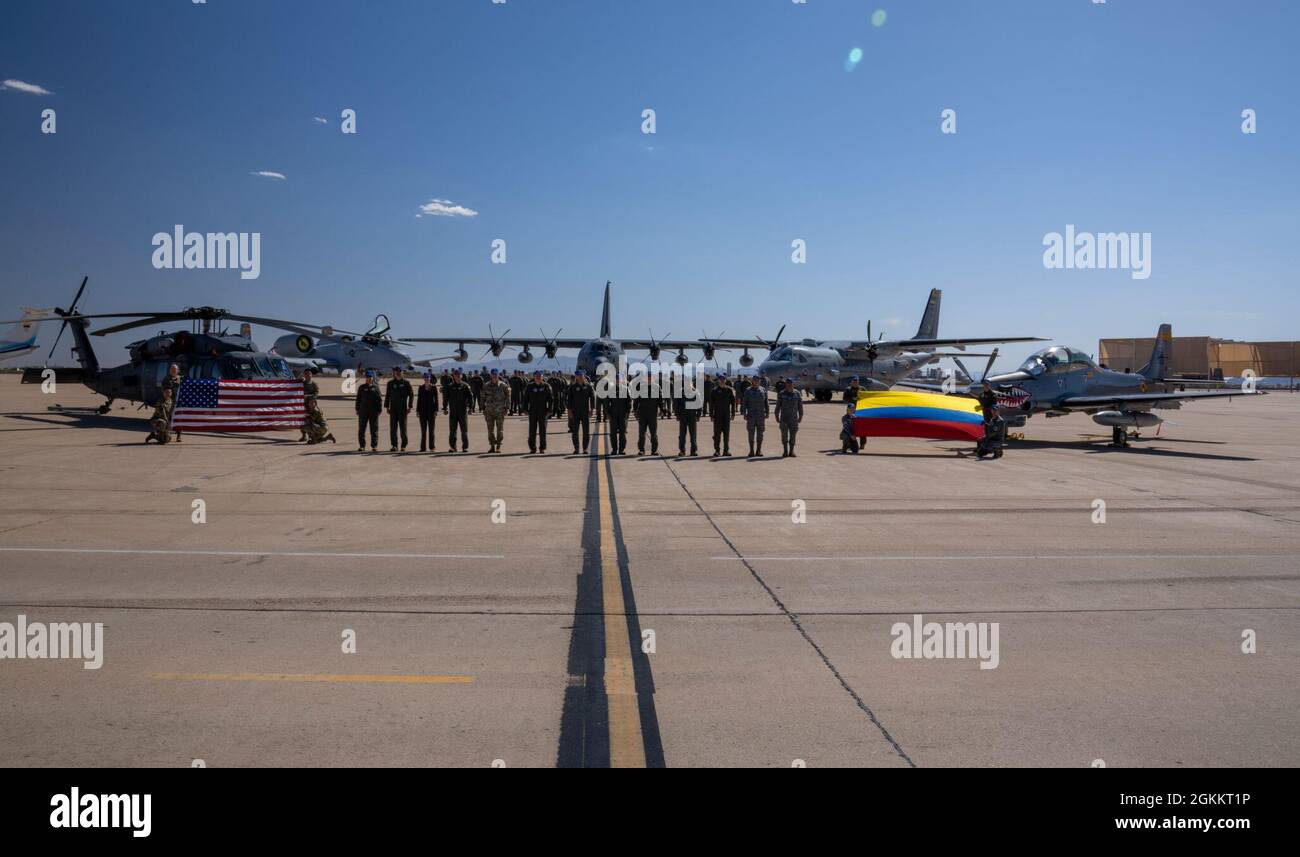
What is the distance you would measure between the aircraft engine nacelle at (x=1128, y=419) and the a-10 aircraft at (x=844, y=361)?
1892 cm

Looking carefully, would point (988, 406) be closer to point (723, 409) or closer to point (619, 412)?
point (723, 409)

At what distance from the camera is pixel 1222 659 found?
586cm

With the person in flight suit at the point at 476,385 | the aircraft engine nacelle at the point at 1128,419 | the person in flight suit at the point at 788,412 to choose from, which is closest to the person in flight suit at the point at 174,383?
the person in flight suit at the point at 476,385

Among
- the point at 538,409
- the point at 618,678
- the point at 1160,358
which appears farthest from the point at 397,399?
the point at 1160,358

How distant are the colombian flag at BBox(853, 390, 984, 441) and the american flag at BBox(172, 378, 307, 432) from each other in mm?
14549

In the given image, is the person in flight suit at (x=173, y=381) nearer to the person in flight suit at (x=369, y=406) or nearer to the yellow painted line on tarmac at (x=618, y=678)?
the person in flight suit at (x=369, y=406)

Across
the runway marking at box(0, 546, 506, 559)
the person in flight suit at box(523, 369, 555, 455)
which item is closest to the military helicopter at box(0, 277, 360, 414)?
the person in flight suit at box(523, 369, 555, 455)

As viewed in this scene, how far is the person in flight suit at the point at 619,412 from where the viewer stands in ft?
65.3

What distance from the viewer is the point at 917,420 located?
69.9 ft

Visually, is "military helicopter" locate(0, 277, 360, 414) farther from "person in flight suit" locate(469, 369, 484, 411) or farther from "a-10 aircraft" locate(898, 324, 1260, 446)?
"a-10 aircraft" locate(898, 324, 1260, 446)

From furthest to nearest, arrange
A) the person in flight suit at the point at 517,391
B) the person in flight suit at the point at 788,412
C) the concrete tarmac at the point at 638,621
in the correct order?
the person in flight suit at the point at 517,391, the person in flight suit at the point at 788,412, the concrete tarmac at the point at 638,621

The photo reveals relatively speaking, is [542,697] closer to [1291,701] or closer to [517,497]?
[1291,701]

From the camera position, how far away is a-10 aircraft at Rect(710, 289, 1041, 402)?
43.5 meters

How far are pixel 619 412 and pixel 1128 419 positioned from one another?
14.4 metres
